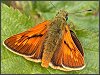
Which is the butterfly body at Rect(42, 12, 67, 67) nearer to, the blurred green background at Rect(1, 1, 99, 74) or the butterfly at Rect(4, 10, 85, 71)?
the butterfly at Rect(4, 10, 85, 71)

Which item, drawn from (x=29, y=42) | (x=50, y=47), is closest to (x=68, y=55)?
(x=50, y=47)

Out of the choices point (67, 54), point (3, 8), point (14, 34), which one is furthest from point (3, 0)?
point (67, 54)

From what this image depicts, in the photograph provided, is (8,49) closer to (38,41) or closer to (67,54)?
(38,41)

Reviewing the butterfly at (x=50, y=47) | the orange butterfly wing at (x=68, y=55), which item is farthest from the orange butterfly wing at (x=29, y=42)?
the orange butterfly wing at (x=68, y=55)

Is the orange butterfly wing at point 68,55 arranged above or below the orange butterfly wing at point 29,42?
below

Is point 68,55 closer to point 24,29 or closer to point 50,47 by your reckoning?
point 50,47

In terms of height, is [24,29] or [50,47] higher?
[24,29]

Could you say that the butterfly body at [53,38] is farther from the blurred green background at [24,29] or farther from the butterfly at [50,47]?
the blurred green background at [24,29]
